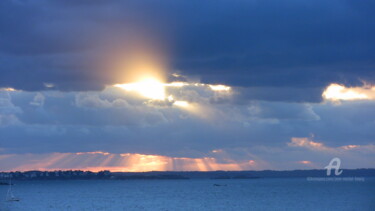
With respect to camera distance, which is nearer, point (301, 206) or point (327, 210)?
point (327, 210)

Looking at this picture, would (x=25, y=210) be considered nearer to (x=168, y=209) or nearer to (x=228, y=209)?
(x=168, y=209)

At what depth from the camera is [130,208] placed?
19750 centimetres

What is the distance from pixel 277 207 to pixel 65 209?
60508 mm

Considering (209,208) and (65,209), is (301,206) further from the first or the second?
(65,209)

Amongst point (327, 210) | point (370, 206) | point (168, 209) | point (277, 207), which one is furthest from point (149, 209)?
point (370, 206)

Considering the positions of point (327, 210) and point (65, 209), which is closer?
point (327, 210)

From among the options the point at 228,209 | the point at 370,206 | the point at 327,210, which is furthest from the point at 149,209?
the point at 370,206

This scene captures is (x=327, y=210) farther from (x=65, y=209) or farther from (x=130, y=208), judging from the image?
(x=65, y=209)

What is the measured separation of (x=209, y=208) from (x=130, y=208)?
2297cm

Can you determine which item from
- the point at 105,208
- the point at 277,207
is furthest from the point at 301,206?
the point at 105,208

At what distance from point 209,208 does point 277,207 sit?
757 inches

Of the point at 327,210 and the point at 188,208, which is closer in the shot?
the point at 327,210

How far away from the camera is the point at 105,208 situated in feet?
652

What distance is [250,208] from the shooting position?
18975cm
